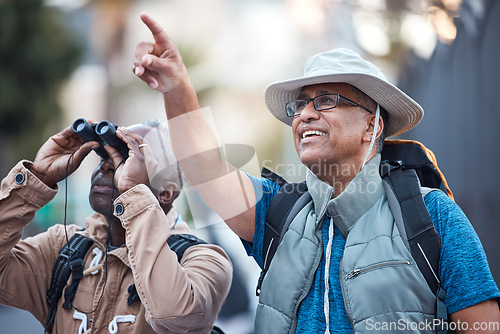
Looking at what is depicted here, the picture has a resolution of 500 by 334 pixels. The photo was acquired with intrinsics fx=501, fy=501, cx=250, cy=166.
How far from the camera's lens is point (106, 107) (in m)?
19.8

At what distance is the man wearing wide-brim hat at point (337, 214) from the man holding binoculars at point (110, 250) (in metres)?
0.23

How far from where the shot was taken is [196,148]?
2070mm

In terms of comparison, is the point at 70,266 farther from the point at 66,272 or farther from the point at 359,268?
the point at 359,268

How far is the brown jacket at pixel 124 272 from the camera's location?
1.92 m

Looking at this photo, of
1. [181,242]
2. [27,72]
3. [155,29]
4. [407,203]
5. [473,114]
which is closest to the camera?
[155,29]

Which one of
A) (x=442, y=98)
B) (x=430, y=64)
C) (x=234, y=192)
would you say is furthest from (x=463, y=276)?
(x=430, y=64)

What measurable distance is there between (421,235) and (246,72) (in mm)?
14202

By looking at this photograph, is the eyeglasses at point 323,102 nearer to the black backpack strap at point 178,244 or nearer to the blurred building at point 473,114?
the black backpack strap at point 178,244

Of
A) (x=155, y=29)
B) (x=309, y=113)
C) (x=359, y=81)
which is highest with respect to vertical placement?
(x=155, y=29)

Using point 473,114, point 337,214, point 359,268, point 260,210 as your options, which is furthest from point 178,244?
point 473,114

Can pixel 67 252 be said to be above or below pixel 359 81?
below

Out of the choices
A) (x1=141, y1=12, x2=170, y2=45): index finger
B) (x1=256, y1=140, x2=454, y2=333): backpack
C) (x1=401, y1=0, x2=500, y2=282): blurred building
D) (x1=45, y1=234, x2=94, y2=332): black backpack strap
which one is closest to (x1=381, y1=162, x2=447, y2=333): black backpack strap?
(x1=256, y1=140, x2=454, y2=333): backpack

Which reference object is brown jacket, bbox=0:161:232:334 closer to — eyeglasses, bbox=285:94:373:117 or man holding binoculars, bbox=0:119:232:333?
man holding binoculars, bbox=0:119:232:333

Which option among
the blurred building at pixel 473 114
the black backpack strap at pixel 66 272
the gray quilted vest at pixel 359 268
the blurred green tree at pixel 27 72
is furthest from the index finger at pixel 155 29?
the blurred green tree at pixel 27 72
